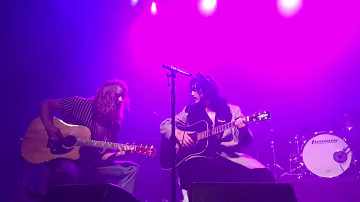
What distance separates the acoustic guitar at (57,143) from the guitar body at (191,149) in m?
0.70

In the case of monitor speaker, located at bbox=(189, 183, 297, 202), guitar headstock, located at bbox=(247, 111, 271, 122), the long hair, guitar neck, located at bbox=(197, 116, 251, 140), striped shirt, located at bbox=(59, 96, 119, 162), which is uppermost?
the long hair

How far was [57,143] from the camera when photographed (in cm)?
446

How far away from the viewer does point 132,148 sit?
477 centimetres

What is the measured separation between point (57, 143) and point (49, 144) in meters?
0.12

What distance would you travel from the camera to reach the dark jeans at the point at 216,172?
3693 mm

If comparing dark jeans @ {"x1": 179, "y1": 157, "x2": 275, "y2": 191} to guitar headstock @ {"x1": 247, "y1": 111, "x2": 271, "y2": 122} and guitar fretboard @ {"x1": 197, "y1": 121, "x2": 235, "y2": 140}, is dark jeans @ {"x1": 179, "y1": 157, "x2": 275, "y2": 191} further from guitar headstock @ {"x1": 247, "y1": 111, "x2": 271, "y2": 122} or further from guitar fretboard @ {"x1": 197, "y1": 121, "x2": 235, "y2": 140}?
guitar headstock @ {"x1": 247, "y1": 111, "x2": 271, "y2": 122}

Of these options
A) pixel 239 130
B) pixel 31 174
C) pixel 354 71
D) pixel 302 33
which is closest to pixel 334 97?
pixel 354 71

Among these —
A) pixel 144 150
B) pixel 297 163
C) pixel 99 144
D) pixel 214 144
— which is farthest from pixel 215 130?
pixel 297 163

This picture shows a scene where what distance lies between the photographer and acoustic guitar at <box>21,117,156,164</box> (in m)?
4.41

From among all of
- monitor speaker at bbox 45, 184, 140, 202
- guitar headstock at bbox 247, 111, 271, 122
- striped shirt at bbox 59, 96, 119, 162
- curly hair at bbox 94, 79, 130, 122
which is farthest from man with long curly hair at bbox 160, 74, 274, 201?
monitor speaker at bbox 45, 184, 140, 202

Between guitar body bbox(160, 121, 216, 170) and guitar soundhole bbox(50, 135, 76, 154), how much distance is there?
1.31 metres

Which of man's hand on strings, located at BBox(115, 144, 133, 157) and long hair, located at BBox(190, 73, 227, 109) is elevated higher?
long hair, located at BBox(190, 73, 227, 109)

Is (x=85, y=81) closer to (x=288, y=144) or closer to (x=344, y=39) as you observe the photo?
(x=288, y=144)

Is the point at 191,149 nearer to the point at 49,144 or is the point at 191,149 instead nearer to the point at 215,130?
the point at 215,130
